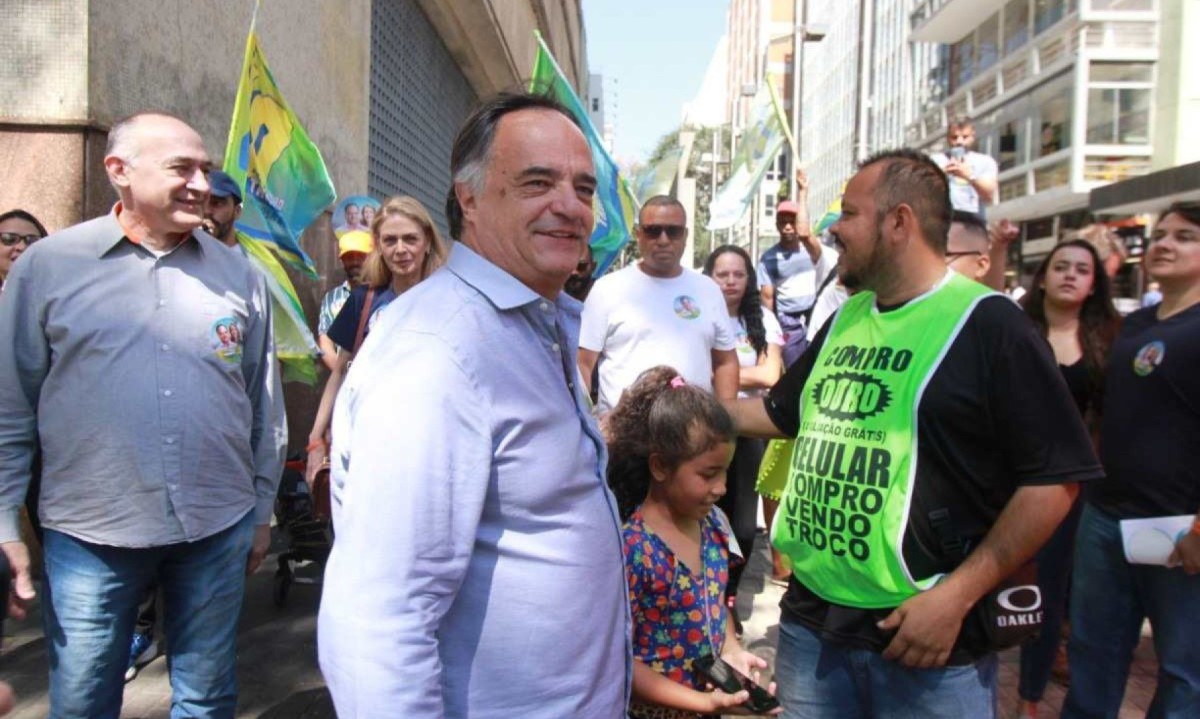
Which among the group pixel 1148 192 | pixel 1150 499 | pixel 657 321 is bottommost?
pixel 1150 499

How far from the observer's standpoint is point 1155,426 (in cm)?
307

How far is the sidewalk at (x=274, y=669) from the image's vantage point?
3605 mm

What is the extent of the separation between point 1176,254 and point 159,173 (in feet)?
10.9

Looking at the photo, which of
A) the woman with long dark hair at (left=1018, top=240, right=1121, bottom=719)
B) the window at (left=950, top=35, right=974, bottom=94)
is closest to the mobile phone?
the woman with long dark hair at (left=1018, top=240, right=1121, bottom=719)

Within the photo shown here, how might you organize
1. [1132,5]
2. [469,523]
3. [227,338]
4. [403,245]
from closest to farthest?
1. [469,523]
2. [227,338]
3. [403,245]
4. [1132,5]

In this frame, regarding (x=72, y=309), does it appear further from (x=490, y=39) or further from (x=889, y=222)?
(x=490, y=39)

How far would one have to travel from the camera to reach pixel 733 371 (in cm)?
482

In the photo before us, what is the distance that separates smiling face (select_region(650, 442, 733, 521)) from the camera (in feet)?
7.96

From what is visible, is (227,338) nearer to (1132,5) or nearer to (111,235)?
(111,235)

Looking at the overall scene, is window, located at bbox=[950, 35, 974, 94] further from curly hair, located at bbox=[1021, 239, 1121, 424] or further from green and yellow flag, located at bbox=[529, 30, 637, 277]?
curly hair, located at bbox=[1021, 239, 1121, 424]

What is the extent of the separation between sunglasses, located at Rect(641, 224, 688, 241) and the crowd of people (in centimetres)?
153

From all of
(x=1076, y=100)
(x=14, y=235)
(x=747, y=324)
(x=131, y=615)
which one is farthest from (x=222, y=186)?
Result: (x=1076, y=100)

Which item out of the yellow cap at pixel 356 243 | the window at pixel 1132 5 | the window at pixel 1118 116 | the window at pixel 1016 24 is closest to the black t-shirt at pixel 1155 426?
the yellow cap at pixel 356 243

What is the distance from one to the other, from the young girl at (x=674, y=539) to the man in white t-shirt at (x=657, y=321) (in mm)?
1647
